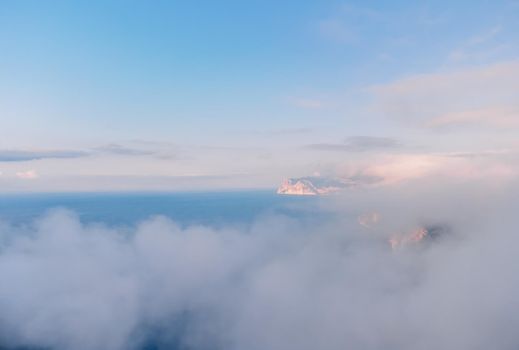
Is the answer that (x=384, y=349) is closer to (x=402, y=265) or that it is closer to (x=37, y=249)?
(x=402, y=265)

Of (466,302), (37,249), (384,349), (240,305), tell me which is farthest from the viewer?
(37,249)

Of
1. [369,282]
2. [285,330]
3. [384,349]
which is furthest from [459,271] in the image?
[285,330]

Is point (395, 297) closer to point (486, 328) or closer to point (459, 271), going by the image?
point (486, 328)

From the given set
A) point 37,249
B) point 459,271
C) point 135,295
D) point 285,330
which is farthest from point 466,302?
point 37,249

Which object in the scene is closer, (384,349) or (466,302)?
(384,349)

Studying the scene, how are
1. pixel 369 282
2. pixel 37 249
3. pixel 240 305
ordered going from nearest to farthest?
pixel 240 305, pixel 369 282, pixel 37 249

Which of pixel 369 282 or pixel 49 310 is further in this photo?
pixel 369 282

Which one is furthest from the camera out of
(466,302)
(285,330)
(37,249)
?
(37,249)

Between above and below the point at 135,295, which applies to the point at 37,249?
above

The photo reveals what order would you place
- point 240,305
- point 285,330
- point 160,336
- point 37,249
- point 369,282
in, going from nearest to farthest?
point 160,336 < point 285,330 < point 240,305 < point 369,282 < point 37,249
